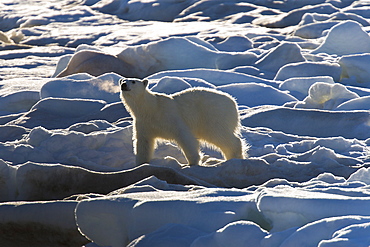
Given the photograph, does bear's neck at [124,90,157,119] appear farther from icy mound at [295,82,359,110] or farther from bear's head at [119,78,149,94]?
icy mound at [295,82,359,110]

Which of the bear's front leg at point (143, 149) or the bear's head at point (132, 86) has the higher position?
the bear's head at point (132, 86)

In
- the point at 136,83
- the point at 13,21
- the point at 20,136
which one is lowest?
the point at 13,21

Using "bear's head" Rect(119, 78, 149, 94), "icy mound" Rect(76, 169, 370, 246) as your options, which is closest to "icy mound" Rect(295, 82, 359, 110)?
"bear's head" Rect(119, 78, 149, 94)

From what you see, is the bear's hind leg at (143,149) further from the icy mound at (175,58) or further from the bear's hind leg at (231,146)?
the icy mound at (175,58)

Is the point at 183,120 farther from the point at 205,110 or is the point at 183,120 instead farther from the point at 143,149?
the point at 143,149

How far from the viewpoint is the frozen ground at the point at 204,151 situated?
335cm

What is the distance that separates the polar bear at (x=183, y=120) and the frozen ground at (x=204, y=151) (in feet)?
0.65

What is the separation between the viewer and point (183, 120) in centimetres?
571

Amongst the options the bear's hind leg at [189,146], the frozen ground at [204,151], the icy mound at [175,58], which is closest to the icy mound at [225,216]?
the frozen ground at [204,151]

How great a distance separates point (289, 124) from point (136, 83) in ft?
7.84

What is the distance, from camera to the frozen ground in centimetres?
335

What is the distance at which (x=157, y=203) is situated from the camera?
356cm

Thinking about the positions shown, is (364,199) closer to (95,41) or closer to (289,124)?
(289,124)

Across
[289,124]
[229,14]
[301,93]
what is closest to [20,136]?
[289,124]
